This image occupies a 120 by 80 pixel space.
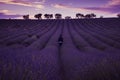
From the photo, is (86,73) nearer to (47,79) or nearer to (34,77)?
(47,79)

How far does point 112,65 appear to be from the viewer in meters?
4.55

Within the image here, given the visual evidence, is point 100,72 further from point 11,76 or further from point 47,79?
point 11,76

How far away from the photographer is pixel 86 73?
5.03 metres

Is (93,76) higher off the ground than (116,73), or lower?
lower

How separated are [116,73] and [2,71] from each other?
2112 mm

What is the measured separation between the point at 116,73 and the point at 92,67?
1.23 metres

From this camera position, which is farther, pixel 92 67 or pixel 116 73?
pixel 92 67

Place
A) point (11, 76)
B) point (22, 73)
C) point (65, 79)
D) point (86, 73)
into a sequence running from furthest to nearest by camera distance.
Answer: point (65, 79), point (86, 73), point (22, 73), point (11, 76)

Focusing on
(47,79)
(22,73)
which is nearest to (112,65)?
(47,79)

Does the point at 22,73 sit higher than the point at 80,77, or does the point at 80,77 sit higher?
the point at 22,73

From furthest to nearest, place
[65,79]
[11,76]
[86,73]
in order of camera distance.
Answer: [65,79], [86,73], [11,76]

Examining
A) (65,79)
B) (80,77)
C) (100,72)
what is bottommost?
(65,79)

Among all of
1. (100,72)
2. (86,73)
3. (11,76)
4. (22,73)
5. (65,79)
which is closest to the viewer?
(11,76)

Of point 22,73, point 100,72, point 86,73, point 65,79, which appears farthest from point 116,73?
point 65,79
